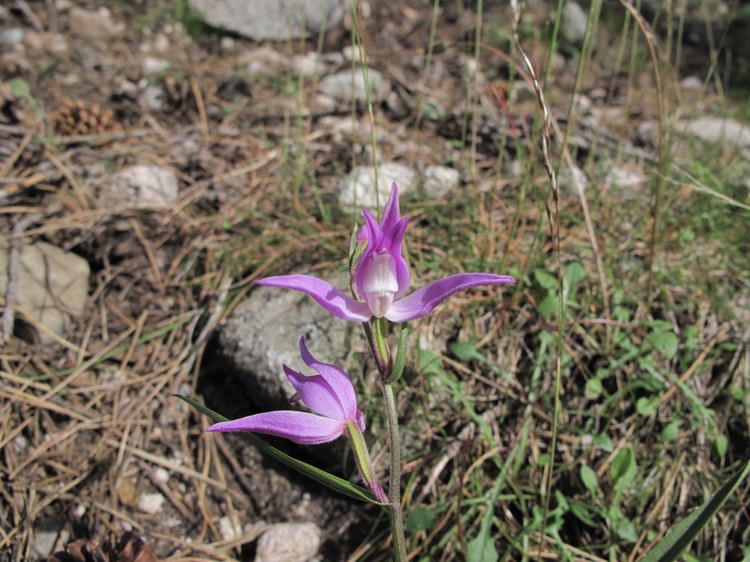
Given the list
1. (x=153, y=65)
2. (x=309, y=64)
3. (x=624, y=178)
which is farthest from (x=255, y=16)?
(x=624, y=178)

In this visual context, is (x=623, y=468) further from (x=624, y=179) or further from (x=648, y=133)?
(x=648, y=133)

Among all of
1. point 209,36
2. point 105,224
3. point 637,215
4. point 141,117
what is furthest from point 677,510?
point 209,36

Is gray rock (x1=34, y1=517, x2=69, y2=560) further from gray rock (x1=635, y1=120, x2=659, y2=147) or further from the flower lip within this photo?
gray rock (x1=635, y1=120, x2=659, y2=147)

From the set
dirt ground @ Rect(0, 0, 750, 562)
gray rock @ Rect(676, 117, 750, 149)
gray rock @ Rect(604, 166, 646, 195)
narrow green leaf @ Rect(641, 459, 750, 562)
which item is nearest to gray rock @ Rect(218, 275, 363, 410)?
dirt ground @ Rect(0, 0, 750, 562)

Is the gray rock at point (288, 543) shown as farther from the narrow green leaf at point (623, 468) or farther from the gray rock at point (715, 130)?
the gray rock at point (715, 130)

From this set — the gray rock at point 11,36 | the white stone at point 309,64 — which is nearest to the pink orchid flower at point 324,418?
the white stone at point 309,64

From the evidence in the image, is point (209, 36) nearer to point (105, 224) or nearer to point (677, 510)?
point (105, 224)
